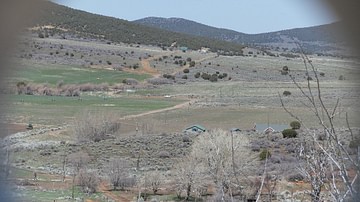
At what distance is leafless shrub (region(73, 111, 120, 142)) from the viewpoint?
2108cm

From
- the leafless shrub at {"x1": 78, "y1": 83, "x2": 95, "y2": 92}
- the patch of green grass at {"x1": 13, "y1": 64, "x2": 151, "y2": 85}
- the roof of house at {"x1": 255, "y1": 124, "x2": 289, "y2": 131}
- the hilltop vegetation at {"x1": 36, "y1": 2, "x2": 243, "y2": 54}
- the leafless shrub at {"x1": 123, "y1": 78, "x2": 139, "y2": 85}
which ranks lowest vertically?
the roof of house at {"x1": 255, "y1": 124, "x2": 289, "y2": 131}

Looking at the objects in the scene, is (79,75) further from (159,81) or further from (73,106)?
(73,106)

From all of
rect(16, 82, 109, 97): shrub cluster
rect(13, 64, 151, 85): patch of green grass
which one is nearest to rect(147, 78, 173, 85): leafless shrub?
rect(13, 64, 151, 85): patch of green grass

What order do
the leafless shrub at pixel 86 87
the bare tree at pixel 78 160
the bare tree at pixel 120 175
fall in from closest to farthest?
the bare tree at pixel 120 175 < the bare tree at pixel 78 160 < the leafless shrub at pixel 86 87

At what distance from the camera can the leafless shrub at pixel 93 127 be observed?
21078mm

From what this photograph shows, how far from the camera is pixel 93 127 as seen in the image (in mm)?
21312

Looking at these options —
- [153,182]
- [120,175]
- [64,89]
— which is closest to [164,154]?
[120,175]

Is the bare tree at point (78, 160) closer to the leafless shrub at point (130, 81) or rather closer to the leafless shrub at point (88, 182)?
the leafless shrub at point (88, 182)

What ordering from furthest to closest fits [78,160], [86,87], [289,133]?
[86,87], [78,160], [289,133]

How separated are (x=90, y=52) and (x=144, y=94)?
9922mm

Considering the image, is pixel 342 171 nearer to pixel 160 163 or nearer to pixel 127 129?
pixel 160 163

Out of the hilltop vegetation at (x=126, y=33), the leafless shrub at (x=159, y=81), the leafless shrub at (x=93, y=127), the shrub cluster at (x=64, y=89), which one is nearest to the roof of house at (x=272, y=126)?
the leafless shrub at (x=93, y=127)

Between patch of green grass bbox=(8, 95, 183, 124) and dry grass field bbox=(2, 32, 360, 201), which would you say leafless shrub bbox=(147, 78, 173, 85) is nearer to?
dry grass field bbox=(2, 32, 360, 201)

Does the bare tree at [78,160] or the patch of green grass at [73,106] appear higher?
the patch of green grass at [73,106]
